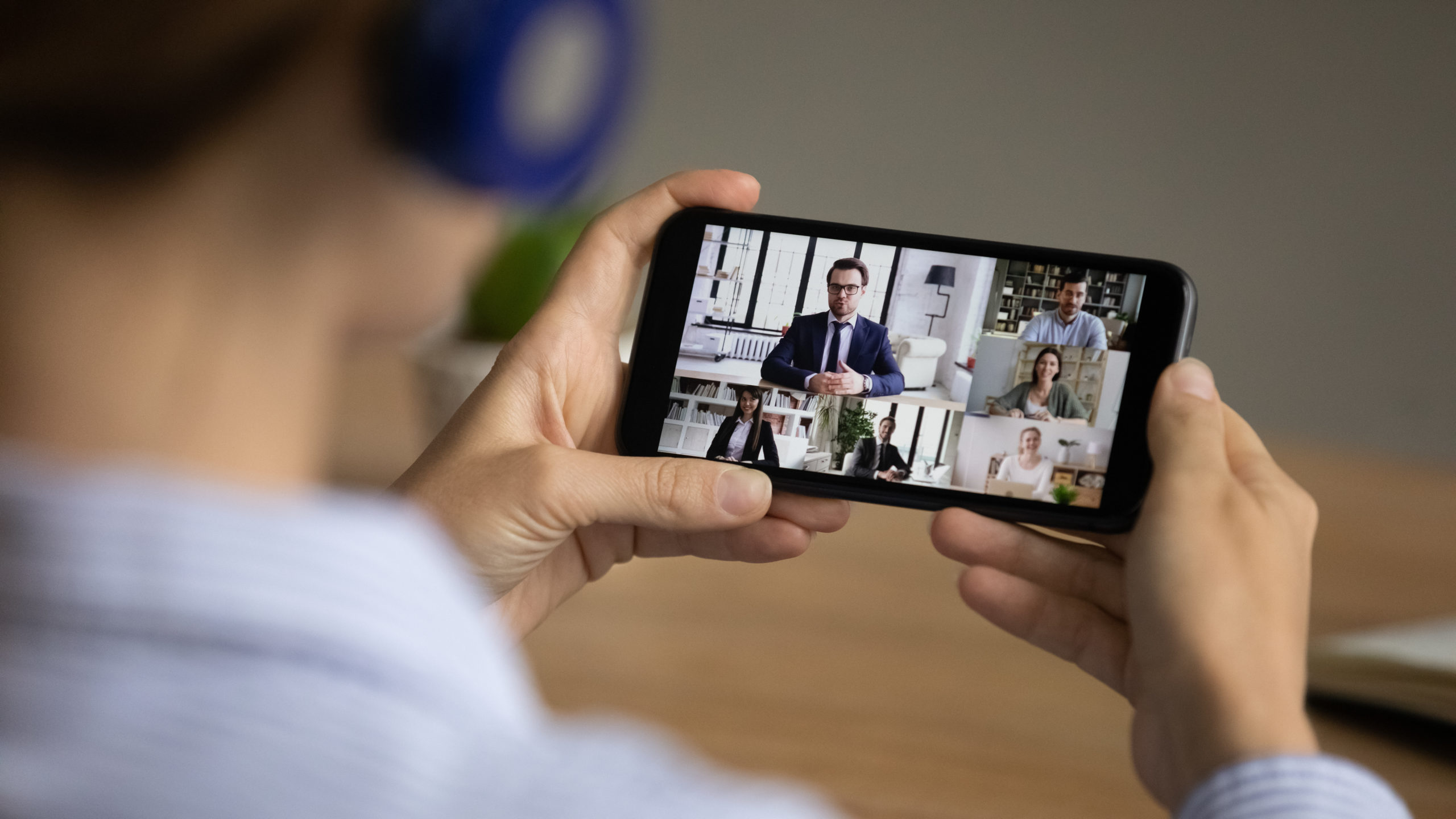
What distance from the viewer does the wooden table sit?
619mm

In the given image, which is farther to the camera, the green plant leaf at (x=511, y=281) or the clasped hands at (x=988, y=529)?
the green plant leaf at (x=511, y=281)

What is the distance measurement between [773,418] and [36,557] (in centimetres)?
45

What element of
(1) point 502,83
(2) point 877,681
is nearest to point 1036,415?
(2) point 877,681

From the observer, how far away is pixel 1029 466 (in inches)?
24.6

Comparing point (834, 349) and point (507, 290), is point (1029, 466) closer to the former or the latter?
point (834, 349)

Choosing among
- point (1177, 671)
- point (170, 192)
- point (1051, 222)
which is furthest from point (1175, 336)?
point (1051, 222)

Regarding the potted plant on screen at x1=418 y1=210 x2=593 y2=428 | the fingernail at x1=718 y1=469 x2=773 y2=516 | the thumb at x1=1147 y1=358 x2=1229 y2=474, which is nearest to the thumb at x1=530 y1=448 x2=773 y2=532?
the fingernail at x1=718 y1=469 x2=773 y2=516

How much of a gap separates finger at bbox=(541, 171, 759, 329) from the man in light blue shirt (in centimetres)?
20

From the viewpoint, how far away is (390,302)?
27 cm

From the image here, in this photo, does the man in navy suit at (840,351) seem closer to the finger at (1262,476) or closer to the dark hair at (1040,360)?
the dark hair at (1040,360)

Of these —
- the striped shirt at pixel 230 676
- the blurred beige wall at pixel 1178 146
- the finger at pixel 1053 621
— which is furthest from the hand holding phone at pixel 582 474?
the blurred beige wall at pixel 1178 146

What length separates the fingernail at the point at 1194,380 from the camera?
1.89 ft

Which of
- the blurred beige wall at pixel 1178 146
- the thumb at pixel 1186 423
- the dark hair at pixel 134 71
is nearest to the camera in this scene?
the dark hair at pixel 134 71

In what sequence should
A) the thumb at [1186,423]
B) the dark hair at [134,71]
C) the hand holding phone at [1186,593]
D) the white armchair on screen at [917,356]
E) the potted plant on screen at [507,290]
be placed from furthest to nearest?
the potted plant on screen at [507,290], the white armchair on screen at [917,356], the thumb at [1186,423], the hand holding phone at [1186,593], the dark hair at [134,71]
